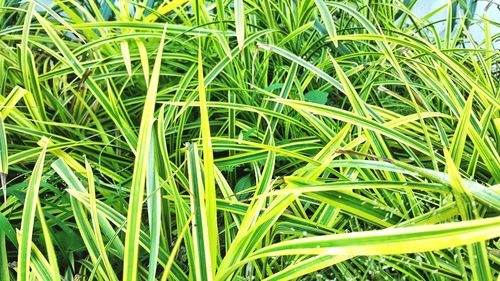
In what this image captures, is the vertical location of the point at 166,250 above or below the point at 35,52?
below

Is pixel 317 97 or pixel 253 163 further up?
pixel 317 97

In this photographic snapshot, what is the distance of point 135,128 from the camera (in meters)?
1.20

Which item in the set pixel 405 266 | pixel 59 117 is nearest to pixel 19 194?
pixel 59 117

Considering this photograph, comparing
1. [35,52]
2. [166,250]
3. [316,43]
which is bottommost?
[166,250]

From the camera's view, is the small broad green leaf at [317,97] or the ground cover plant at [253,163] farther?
the small broad green leaf at [317,97]

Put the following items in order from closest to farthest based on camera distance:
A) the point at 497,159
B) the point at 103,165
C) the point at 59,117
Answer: the point at 497,159 → the point at 103,165 → the point at 59,117

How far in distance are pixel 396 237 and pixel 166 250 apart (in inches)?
18.6

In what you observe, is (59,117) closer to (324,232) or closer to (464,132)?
(324,232)

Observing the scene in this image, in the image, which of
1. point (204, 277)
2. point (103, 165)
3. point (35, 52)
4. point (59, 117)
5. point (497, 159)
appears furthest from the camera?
point (35, 52)

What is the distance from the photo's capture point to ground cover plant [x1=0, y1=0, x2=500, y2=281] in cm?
69

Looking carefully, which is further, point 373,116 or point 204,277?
point 373,116

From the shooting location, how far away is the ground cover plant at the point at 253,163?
0.69m

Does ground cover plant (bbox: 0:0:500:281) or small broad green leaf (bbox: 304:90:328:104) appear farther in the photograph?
small broad green leaf (bbox: 304:90:328:104)

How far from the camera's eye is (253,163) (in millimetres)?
1076
